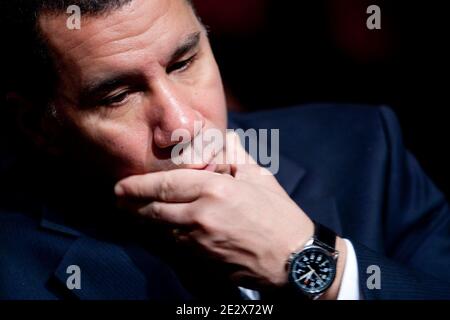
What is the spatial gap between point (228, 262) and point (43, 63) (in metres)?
0.60

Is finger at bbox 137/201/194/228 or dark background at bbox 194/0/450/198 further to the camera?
dark background at bbox 194/0/450/198

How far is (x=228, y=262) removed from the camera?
1.19 metres

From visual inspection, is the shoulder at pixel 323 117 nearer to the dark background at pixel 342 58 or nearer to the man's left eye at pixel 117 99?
the dark background at pixel 342 58

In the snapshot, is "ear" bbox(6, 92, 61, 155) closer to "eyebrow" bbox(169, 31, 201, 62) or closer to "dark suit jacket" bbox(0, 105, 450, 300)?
"dark suit jacket" bbox(0, 105, 450, 300)

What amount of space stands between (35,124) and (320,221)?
0.79m

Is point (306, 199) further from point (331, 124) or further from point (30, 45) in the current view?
point (30, 45)

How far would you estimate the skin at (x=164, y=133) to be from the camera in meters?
1.16

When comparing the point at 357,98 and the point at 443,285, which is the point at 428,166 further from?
the point at 443,285

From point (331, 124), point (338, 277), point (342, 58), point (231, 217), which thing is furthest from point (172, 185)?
point (342, 58)

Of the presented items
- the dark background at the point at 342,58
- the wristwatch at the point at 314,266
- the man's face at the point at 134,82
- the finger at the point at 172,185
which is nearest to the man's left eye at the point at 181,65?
the man's face at the point at 134,82

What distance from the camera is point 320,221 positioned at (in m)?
1.51

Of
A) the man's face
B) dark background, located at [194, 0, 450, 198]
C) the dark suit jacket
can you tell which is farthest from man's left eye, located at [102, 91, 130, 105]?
dark background, located at [194, 0, 450, 198]

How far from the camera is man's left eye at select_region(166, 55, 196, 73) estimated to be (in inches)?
49.2
